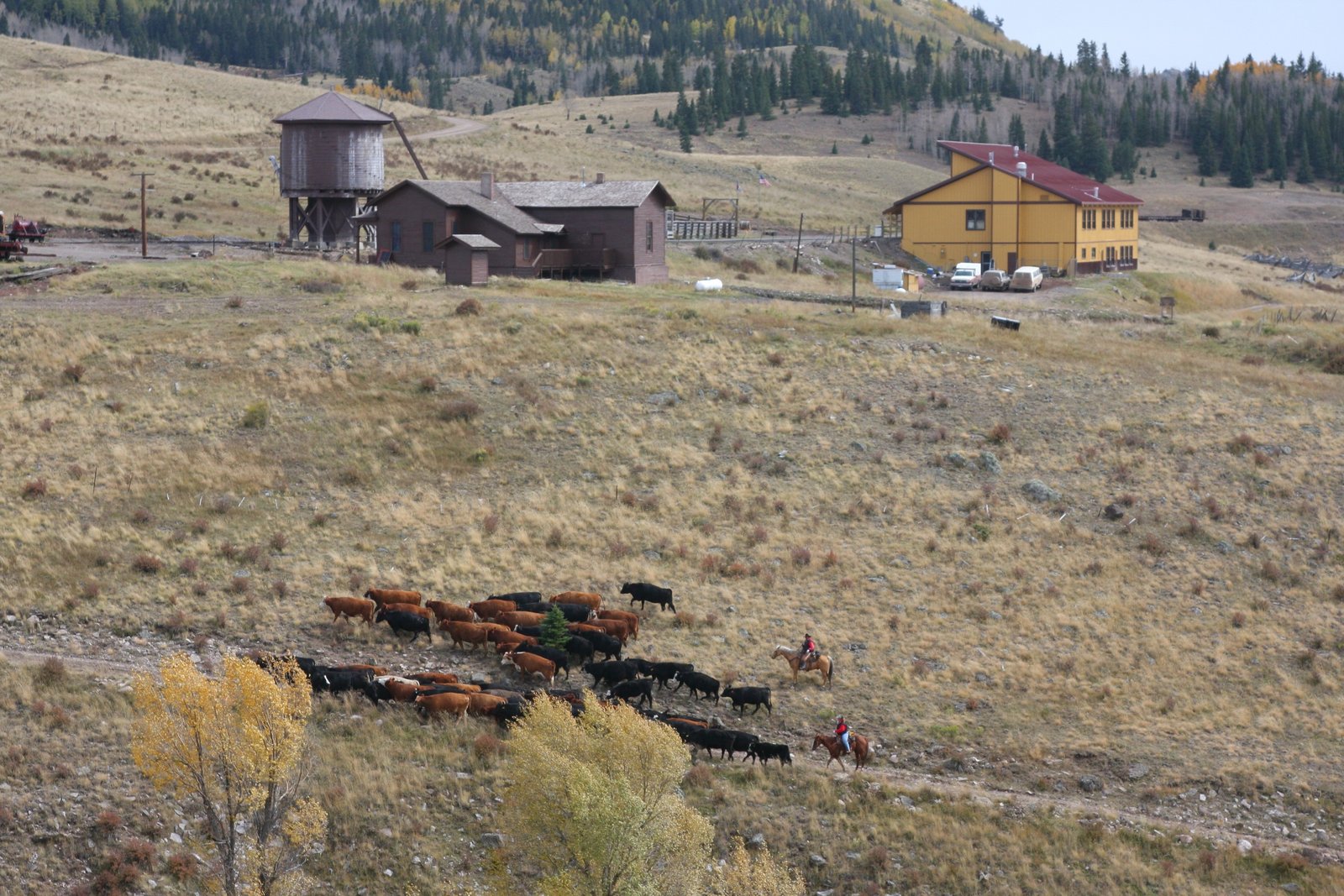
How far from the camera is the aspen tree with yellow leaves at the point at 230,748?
18156mm

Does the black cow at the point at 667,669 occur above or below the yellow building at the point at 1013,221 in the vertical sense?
below

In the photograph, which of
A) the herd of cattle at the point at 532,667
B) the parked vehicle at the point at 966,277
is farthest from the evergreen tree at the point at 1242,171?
the herd of cattle at the point at 532,667

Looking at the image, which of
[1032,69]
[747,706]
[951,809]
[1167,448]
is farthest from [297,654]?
[1032,69]

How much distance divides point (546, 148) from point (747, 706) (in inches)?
3655

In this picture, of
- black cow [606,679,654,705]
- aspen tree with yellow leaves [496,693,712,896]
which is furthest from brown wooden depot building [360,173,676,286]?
aspen tree with yellow leaves [496,693,712,896]

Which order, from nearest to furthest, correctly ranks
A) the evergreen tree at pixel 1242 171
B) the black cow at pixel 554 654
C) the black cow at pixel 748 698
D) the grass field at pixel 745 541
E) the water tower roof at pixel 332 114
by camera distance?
1. the grass field at pixel 745 541
2. the black cow at pixel 748 698
3. the black cow at pixel 554 654
4. the water tower roof at pixel 332 114
5. the evergreen tree at pixel 1242 171

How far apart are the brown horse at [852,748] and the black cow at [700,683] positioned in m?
2.40

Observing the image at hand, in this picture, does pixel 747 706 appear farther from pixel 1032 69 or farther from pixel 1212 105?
pixel 1032 69

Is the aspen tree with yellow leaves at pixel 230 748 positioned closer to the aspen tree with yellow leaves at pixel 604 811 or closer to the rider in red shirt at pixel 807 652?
the aspen tree with yellow leaves at pixel 604 811

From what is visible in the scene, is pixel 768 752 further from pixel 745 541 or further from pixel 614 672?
pixel 745 541

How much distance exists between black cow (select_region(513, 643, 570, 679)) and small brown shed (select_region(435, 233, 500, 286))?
29228 millimetres

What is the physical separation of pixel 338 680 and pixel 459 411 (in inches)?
609

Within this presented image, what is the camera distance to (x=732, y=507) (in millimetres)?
34719

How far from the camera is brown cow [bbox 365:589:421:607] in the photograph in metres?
27.7
